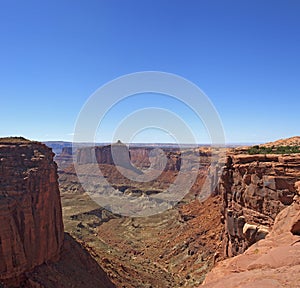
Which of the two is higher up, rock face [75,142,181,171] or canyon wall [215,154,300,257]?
rock face [75,142,181,171]

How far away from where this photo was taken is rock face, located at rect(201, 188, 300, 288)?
7.02 meters

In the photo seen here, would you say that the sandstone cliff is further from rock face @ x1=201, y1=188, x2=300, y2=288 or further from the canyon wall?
rock face @ x1=201, y1=188, x2=300, y2=288

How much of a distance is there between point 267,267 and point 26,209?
84.2ft

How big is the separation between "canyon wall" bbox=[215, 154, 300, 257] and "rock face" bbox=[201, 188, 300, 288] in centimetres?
1077

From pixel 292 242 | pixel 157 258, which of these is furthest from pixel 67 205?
pixel 292 242

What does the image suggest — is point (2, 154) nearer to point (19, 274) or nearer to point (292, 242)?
point (19, 274)

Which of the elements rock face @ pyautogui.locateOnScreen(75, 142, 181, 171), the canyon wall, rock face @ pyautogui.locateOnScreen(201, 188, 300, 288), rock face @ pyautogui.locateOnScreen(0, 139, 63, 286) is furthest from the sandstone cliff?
rock face @ pyautogui.locateOnScreen(75, 142, 181, 171)

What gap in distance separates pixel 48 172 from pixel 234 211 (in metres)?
18.9

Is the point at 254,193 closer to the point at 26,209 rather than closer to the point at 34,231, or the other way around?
the point at 26,209

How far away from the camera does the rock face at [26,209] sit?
27.2 m

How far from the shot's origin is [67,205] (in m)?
98.3

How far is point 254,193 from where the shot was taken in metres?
24.2

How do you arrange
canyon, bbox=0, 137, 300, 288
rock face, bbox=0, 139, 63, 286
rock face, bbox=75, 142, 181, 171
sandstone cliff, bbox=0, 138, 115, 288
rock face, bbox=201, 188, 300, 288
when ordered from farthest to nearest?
rock face, bbox=75, 142, 181, 171 → sandstone cliff, bbox=0, 138, 115, 288 → rock face, bbox=0, 139, 63, 286 → canyon, bbox=0, 137, 300, 288 → rock face, bbox=201, 188, 300, 288

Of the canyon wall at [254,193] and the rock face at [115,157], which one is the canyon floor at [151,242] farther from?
the rock face at [115,157]
